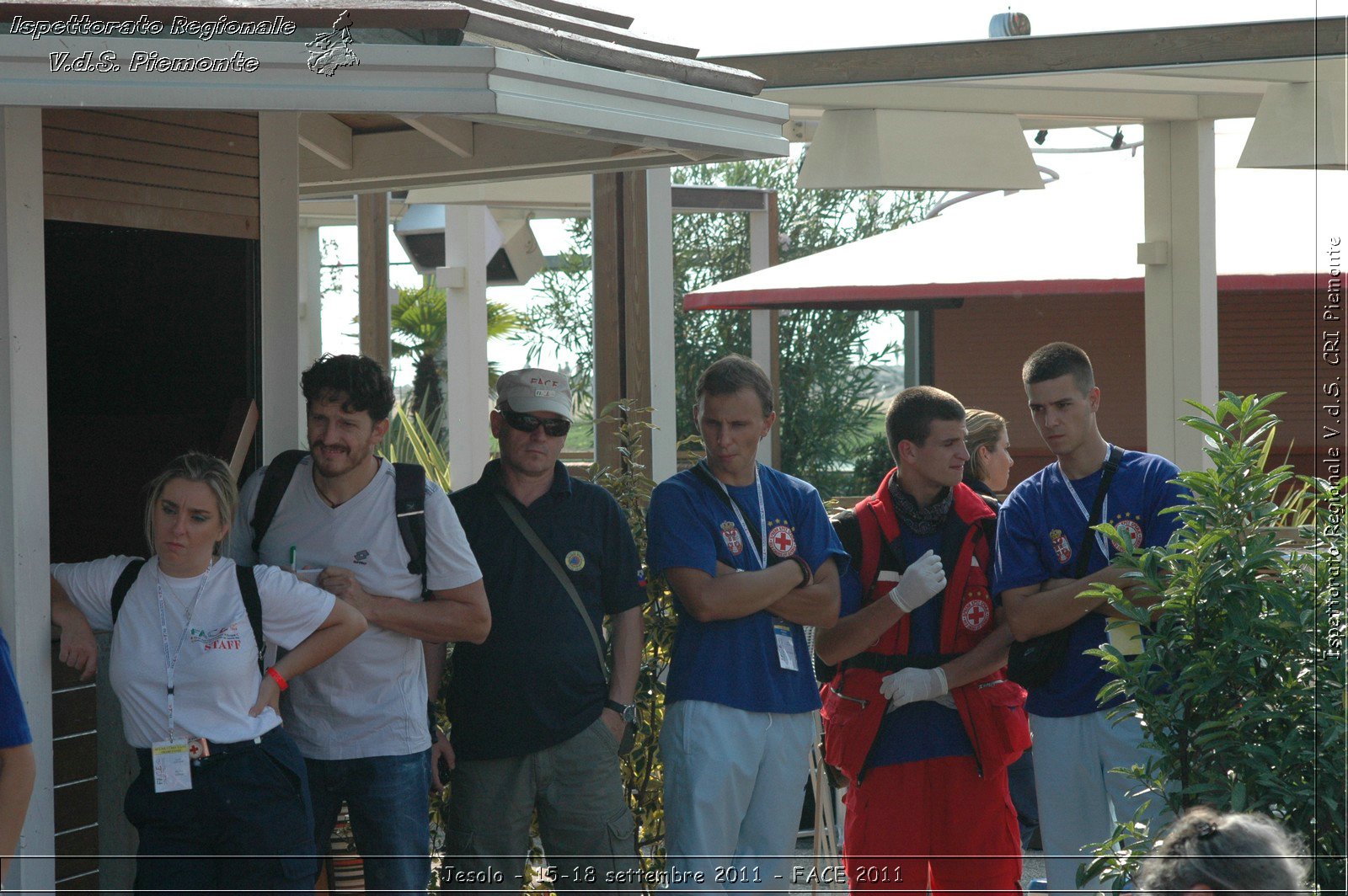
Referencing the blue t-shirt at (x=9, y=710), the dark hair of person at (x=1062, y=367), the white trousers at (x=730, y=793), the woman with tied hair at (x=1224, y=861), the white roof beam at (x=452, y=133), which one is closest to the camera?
the woman with tied hair at (x=1224, y=861)

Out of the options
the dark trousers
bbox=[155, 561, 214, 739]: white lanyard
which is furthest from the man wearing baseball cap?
bbox=[155, 561, 214, 739]: white lanyard

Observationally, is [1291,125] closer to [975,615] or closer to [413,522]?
[975,615]

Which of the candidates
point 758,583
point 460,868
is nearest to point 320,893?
point 460,868

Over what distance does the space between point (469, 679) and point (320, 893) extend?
81cm

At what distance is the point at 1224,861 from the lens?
6.76 ft

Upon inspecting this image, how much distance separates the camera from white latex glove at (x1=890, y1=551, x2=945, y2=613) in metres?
3.86

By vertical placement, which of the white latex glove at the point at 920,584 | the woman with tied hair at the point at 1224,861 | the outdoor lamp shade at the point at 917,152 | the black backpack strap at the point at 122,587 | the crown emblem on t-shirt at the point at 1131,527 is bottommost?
the woman with tied hair at the point at 1224,861

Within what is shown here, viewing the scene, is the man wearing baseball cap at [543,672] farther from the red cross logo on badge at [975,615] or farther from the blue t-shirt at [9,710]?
the blue t-shirt at [9,710]

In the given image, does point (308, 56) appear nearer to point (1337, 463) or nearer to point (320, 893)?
point (320, 893)

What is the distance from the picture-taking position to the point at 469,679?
3.73 meters

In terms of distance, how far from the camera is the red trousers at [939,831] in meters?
3.98

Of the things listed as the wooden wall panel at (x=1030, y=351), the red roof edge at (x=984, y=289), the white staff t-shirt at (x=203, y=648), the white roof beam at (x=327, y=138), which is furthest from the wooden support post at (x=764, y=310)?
the white staff t-shirt at (x=203, y=648)

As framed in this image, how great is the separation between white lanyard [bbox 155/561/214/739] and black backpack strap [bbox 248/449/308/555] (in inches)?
15.6

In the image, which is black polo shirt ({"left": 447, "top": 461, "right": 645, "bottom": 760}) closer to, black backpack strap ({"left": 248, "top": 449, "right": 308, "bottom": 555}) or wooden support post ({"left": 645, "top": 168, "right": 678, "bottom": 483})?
black backpack strap ({"left": 248, "top": 449, "right": 308, "bottom": 555})
